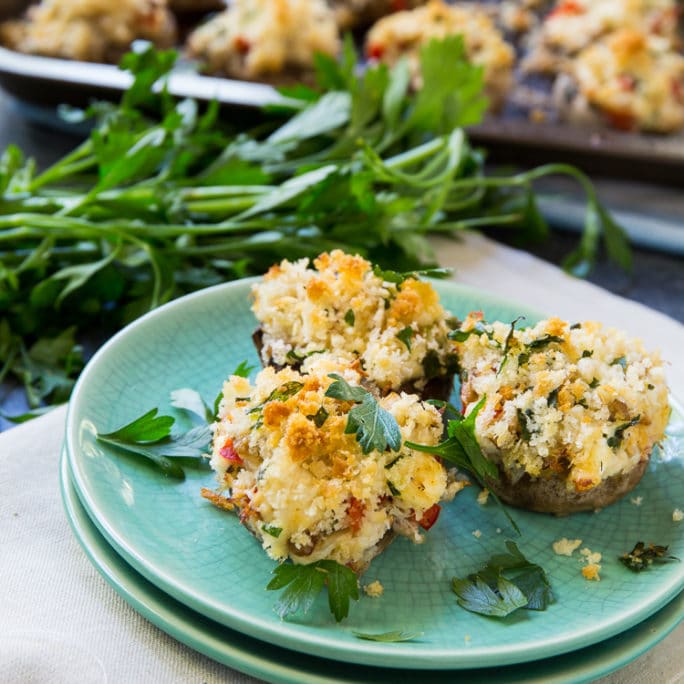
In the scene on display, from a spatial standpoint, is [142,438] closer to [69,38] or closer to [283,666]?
[283,666]

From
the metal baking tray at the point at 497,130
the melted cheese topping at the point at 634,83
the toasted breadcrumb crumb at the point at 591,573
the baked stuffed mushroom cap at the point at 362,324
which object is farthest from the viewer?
the melted cheese topping at the point at 634,83

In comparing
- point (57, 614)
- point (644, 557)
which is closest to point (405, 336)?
point (644, 557)

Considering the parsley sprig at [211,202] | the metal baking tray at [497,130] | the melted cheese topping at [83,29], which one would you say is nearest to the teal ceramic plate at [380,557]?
the parsley sprig at [211,202]

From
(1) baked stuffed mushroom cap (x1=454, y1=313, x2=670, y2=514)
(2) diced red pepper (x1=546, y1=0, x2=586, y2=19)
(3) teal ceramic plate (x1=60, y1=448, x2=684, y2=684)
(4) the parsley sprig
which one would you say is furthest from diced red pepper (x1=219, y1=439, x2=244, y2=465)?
(2) diced red pepper (x1=546, y1=0, x2=586, y2=19)

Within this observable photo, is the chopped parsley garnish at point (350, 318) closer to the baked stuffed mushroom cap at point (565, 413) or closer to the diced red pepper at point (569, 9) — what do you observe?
the baked stuffed mushroom cap at point (565, 413)

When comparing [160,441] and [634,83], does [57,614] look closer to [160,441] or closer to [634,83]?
[160,441]

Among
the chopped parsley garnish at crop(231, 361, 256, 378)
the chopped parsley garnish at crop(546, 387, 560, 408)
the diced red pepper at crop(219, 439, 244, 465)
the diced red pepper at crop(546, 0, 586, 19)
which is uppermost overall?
the diced red pepper at crop(546, 0, 586, 19)

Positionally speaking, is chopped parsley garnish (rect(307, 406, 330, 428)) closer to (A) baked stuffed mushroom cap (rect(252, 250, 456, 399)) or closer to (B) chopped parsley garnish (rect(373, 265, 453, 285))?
(A) baked stuffed mushroom cap (rect(252, 250, 456, 399))
